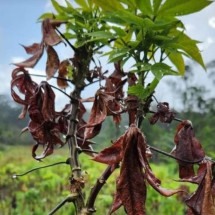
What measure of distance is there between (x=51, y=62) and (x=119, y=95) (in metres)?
0.10

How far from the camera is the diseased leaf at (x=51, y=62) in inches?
26.1

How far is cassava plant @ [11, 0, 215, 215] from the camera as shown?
0.53 meters

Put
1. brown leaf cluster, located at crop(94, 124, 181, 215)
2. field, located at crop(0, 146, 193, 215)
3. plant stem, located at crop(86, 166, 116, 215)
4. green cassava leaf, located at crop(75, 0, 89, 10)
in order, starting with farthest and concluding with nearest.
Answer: field, located at crop(0, 146, 193, 215), green cassava leaf, located at crop(75, 0, 89, 10), plant stem, located at crop(86, 166, 116, 215), brown leaf cluster, located at crop(94, 124, 181, 215)

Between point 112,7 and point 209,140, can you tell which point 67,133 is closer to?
point 112,7

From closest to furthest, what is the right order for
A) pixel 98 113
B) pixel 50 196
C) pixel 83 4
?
pixel 98 113 → pixel 83 4 → pixel 50 196

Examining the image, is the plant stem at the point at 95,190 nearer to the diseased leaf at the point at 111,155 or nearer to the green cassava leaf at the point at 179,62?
the diseased leaf at the point at 111,155

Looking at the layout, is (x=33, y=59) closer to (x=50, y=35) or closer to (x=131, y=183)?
(x=50, y=35)

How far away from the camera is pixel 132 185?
20.1 inches

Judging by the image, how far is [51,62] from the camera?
0.66 metres

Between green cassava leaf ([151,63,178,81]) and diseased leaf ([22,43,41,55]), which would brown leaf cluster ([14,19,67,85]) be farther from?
green cassava leaf ([151,63,178,81])

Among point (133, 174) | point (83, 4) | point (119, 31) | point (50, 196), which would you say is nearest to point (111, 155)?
point (133, 174)

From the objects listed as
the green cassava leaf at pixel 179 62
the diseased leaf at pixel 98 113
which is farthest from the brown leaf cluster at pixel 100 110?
the green cassava leaf at pixel 179 62

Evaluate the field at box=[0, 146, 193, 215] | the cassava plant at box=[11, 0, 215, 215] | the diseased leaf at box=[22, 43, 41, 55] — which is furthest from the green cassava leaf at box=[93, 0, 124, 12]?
the field at box=[0, 146, 193, 215]

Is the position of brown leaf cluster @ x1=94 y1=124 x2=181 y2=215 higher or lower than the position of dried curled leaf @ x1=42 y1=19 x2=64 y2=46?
lower
